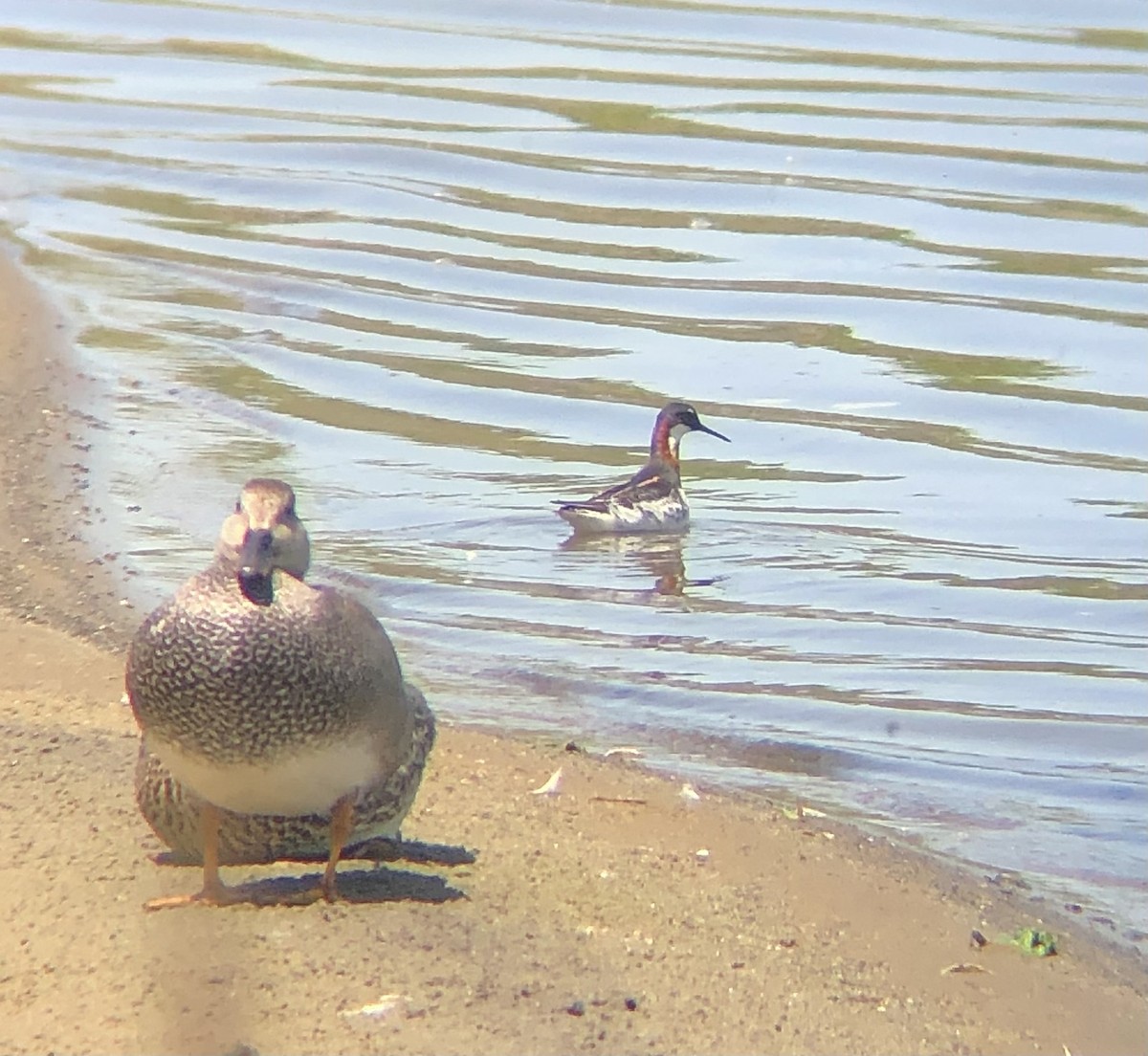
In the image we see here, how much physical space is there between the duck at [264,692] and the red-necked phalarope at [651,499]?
17.4ft

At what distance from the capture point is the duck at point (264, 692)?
5129 millimetres

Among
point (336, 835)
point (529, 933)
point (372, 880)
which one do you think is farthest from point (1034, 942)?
point (336, 835)

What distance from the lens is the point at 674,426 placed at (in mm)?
12055

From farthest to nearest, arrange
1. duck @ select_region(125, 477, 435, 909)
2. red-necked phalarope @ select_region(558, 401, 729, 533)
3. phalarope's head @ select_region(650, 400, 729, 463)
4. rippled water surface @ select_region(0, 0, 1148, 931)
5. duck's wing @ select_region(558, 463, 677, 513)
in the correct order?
phalarope's head @ select_region(650, 400, 729, 463) < duck's wing @ select_region(558, 463, 677, 513) < red-necked phalarope @ select_region(558, 401, 729, 533) < rippled water surface @ select_region(0, 0, 1148, 931) < duck @ select_region(125, 477, 435, 909)

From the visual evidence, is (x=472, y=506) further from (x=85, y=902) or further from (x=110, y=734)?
(x=85, y=902)

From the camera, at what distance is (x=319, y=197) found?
57.1ft

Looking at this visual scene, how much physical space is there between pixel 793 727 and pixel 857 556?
85.6 inches

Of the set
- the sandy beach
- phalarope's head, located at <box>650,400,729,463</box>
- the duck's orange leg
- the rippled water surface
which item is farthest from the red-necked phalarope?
the duck's orange leg

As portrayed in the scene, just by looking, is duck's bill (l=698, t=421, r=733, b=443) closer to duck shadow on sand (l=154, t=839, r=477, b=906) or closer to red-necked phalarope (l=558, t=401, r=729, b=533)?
red-necked phalarope (l=558, t=401, r=729, b=533)

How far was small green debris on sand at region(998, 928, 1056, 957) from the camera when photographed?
6.25 meters

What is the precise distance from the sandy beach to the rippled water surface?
722 mm

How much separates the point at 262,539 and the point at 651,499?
613 cm

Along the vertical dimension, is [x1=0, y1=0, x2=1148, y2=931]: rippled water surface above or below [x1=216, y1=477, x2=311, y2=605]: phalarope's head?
below

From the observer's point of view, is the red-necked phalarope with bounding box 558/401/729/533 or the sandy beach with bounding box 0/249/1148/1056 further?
the red-necked phalarope with bounding box 558/401/729/533
